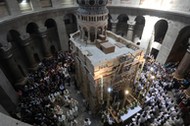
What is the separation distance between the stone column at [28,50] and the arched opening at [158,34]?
17.3 metres

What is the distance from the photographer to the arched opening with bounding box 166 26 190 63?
52.4 ft

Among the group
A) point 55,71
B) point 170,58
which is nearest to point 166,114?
point 170,58

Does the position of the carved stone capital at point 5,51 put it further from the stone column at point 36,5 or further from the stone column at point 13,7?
the stone column at point 36,5

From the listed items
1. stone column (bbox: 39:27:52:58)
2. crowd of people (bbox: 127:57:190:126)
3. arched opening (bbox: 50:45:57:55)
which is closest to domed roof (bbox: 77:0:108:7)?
crowd of people (bbox: 127:57:190:126)

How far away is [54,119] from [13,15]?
12585 millimetres

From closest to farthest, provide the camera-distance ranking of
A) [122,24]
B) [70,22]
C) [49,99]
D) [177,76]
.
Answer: [49,99] → [177,76] → [122,24] → [70,22]

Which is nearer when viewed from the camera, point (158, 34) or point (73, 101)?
point (73, 101)

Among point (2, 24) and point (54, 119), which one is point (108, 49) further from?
point (2, 24)

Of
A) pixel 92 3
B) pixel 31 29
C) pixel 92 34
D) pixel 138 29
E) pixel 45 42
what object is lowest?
pixel 45 42

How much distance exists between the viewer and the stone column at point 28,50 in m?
16.3

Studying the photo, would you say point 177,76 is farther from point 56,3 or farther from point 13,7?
point 13,7

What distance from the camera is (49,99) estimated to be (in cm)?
1335

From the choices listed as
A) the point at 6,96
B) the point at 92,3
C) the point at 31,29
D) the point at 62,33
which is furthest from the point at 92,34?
the point at 31,29

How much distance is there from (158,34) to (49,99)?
18094 millimetres
